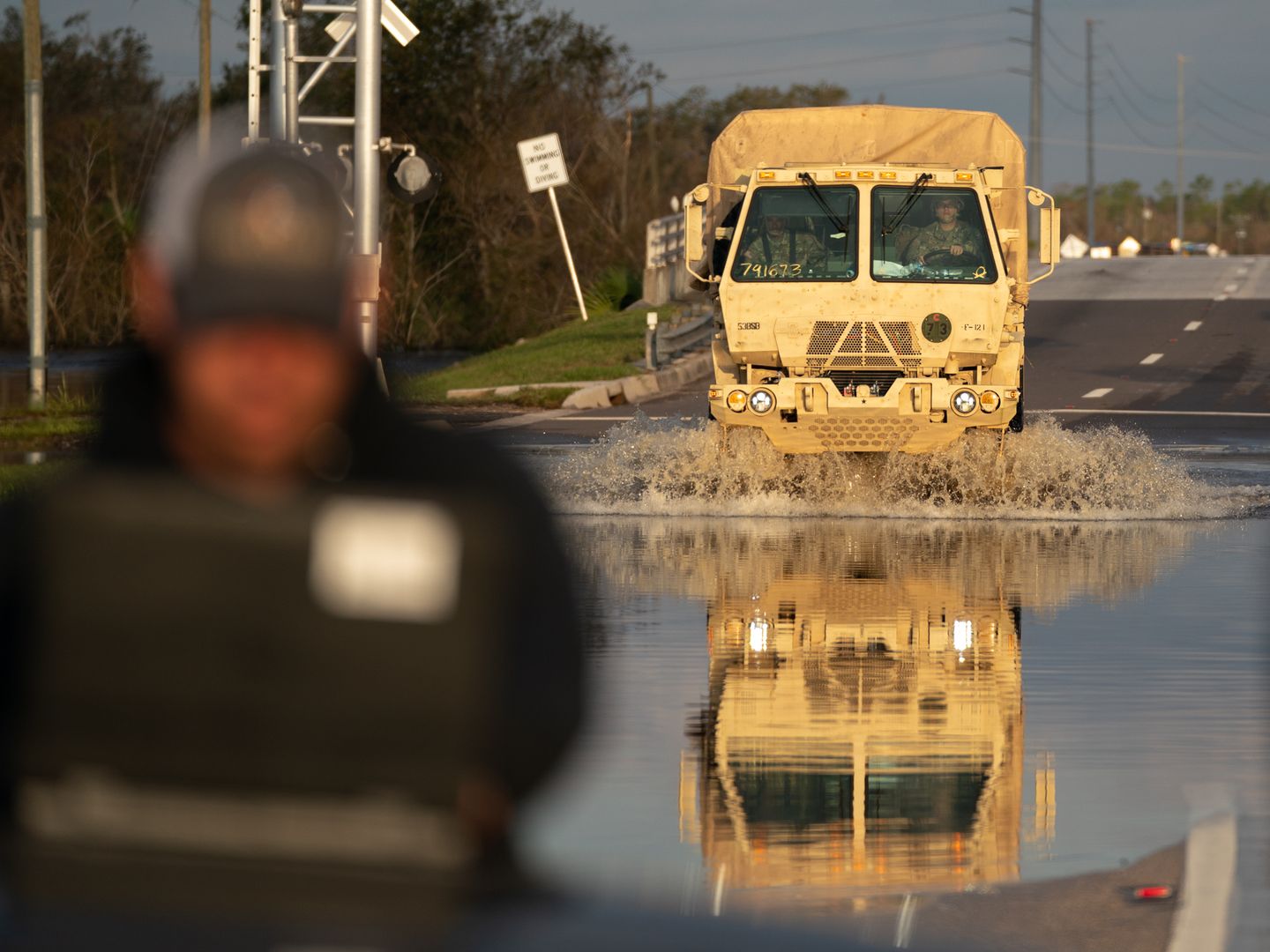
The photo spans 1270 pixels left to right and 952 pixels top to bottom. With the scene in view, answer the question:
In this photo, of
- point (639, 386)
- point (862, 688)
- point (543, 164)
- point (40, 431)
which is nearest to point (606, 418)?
point (639, 386)

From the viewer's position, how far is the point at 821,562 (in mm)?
13977

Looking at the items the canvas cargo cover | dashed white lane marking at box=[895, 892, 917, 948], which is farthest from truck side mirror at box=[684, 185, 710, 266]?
dashed white lane marking at box=[895, 892, 917, 948]

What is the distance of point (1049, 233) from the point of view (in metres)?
17.4

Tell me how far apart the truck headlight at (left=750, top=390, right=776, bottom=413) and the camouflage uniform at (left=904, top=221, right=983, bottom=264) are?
1.56 m

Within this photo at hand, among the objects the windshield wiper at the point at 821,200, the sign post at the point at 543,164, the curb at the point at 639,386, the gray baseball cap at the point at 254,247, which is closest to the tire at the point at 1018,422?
the windshield wiper at the point at 821,200

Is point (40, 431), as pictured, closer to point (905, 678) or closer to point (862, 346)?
point (862, 346)

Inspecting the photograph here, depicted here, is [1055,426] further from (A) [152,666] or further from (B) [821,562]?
(A) [152,666]

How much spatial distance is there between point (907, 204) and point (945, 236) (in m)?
0.38

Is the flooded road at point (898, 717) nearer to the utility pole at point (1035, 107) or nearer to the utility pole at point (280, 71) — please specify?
the utility pole at point (280, 71)

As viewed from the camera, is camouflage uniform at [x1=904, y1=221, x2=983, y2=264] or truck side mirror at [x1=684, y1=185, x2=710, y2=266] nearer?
truck side mirror at [x1=684, y1=185, x2=710, y2=266]

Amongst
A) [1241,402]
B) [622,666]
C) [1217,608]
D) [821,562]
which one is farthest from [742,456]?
[1241,402]

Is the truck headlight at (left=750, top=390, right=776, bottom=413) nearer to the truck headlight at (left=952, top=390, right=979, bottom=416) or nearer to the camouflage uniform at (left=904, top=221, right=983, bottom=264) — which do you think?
the truck headlight at (left=952, top=390, right=979, bottom=416)

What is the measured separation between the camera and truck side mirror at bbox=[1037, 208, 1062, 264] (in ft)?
56.7

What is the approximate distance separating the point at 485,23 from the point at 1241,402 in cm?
3527
